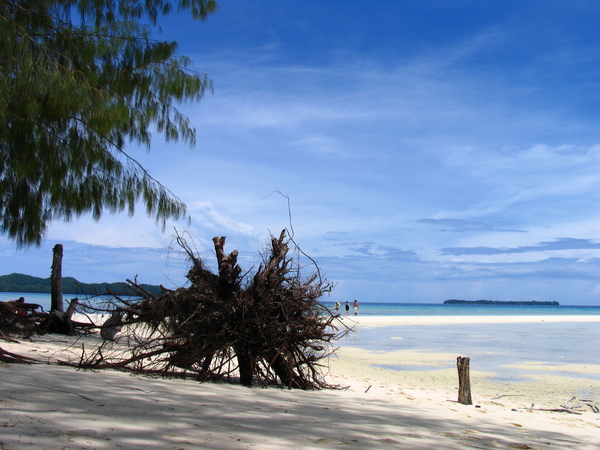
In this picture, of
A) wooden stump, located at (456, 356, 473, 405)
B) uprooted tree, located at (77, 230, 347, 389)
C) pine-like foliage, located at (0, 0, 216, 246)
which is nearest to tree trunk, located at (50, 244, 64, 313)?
pine-like foliage, located at (0, 0, 216, 246)

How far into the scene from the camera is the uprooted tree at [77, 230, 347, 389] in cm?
681

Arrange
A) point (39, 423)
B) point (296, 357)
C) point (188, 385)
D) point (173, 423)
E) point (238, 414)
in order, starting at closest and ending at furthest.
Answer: point (39, 423)
point (173, 423)
point (238, 414)
point (188, 385)
point (296, 357)

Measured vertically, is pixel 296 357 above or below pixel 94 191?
below

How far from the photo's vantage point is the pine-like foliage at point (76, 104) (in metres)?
6.61

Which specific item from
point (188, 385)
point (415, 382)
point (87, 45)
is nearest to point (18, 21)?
point (87, 45)

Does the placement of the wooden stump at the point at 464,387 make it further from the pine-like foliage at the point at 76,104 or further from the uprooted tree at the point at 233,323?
the pine-like foliage at the point at 76,104

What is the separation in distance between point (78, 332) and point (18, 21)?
646 centimetres

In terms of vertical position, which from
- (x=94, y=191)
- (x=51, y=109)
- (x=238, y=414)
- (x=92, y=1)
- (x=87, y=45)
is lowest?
(x=238, y=414)

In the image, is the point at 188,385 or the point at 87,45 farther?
the point at 87,45

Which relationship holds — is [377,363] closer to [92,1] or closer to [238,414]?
[238,414]

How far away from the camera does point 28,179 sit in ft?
29.7

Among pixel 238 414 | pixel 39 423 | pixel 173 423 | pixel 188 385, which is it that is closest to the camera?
pixel 39 423

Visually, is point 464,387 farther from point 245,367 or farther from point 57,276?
point 57,276

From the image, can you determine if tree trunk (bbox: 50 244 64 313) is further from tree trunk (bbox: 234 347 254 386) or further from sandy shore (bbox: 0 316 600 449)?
tree trunk (bbox: 234 347 254 386)
